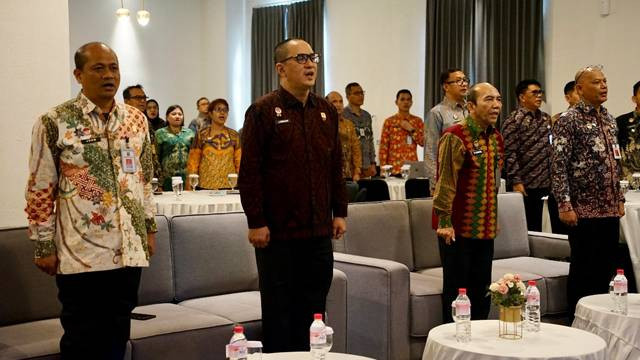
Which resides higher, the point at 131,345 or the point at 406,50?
the point at 406,50

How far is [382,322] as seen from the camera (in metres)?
4.18

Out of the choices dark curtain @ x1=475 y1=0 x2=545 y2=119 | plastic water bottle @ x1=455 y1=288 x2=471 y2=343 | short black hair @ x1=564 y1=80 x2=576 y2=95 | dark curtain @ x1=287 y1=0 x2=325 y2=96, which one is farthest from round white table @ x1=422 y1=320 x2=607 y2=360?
dark curtain @ x1=287 y1=0 x2=325 y2=96

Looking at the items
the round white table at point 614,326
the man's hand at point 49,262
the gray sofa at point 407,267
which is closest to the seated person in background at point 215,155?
the gray sofa at point 407,267

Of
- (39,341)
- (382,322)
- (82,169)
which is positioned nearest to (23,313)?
(39,341)

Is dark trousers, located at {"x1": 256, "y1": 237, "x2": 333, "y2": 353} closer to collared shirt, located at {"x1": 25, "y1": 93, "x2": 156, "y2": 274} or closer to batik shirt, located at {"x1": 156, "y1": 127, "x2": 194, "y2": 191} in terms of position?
collared shirt, located at {"x1": 25, "y1": 93, "x2": 156, "y2": 274}

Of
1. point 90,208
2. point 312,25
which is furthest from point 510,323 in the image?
point 312,25

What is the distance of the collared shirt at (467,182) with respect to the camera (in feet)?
13.2

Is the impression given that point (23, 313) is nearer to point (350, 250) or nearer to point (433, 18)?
point (350, 250)

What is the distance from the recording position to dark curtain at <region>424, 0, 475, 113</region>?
10141mm

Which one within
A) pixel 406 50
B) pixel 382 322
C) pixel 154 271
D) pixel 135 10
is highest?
pixel 135 10

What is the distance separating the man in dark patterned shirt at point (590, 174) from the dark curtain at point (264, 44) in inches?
337

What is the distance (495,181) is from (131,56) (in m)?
9.41

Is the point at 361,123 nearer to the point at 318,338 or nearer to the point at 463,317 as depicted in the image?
the point at 463,317

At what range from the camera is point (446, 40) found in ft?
33.9
